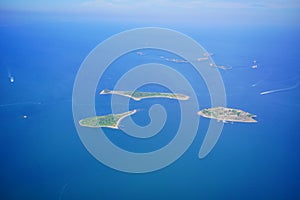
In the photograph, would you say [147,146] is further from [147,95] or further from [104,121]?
[147,95]

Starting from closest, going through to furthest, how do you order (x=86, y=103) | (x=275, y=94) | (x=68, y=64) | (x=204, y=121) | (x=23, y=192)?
(x=23, y=192) < (x=204, y=121) < (x=86, y=103) < (x=275, y=94) < (x=68, y=64)

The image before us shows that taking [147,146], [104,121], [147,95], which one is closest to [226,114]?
[147,95]

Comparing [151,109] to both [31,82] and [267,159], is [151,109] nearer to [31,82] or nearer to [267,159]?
[267,159]

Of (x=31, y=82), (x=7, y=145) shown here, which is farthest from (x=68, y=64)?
(x=7, y=145)

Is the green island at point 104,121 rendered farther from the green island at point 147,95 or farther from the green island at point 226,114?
the green island at point 226,114

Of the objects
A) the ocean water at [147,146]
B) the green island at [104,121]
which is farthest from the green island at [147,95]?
the green island at [104,121]

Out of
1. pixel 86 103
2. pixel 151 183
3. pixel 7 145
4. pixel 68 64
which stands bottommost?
pixel 151 183

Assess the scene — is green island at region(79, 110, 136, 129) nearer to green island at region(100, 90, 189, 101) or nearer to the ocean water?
the ocean water
